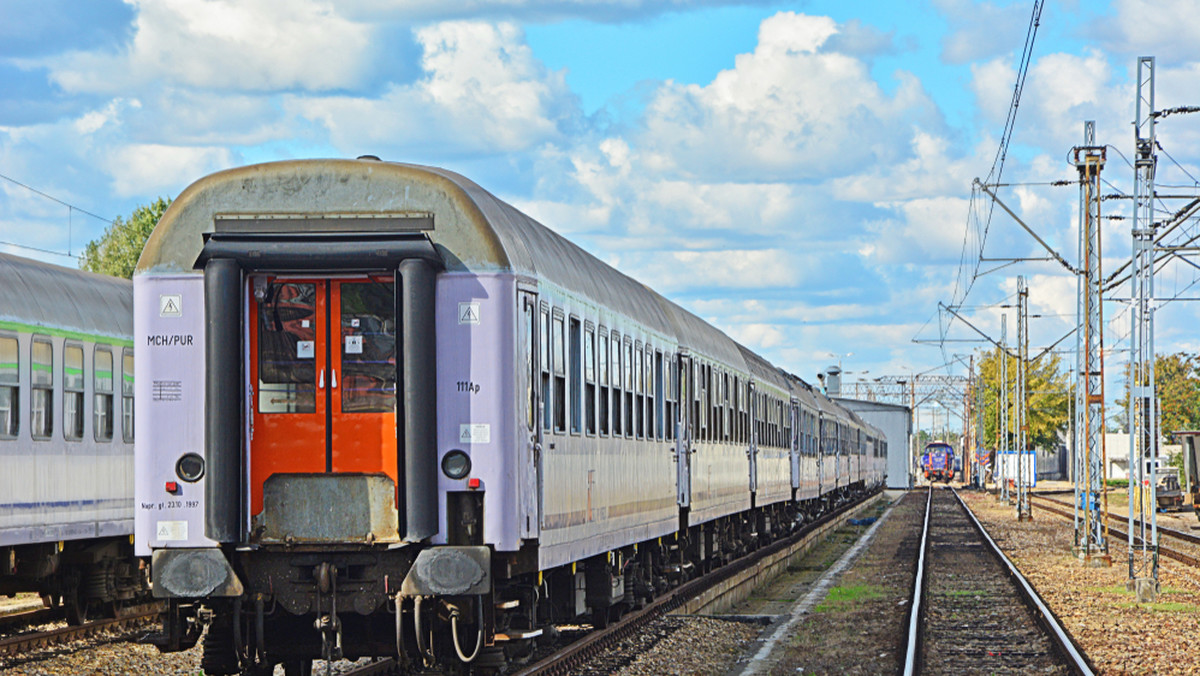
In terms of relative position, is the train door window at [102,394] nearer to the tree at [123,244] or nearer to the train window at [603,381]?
the train window at [603,381]

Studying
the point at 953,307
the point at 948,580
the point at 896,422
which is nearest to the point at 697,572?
the point at 948,580

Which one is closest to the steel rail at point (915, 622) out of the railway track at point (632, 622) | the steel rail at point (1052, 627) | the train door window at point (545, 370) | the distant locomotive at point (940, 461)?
the steel rail at point (1052, 627)

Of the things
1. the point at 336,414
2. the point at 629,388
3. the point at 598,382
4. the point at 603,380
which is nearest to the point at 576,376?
the point at 598,382

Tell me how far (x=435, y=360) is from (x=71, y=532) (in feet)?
23.4

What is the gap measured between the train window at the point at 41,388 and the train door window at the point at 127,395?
1.55 m

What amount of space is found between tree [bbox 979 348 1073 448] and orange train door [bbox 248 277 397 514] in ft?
235

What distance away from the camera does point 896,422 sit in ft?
299

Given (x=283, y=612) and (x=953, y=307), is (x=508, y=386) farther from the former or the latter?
(x=953, y=307)

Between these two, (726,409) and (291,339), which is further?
(726,409)

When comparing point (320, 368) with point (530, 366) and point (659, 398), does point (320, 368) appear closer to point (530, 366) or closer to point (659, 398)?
point (530, 366)

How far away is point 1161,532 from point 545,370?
3121cm

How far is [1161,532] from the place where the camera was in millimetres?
38781

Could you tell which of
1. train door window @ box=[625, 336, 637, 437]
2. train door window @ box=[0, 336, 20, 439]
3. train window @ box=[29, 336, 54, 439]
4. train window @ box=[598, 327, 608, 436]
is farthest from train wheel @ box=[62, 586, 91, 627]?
train window @ box=[598, 327, 608, 436]

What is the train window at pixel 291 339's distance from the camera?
1003 centimetres
